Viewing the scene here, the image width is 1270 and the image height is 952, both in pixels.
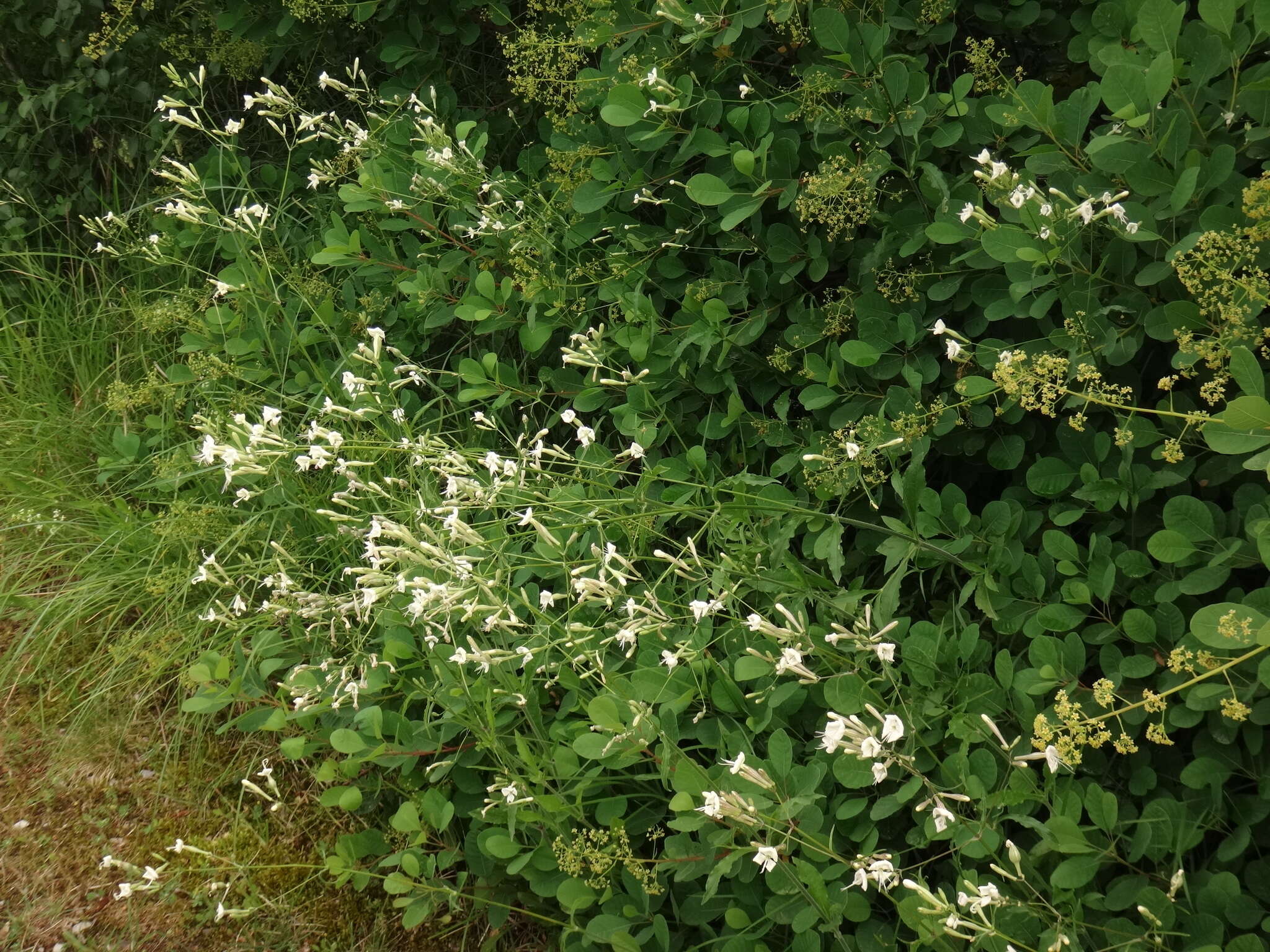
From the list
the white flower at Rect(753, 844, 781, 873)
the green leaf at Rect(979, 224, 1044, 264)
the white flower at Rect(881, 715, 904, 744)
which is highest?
the green leaf at Rect(979, 224, 1044, 264)

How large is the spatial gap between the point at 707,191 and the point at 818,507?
78 cm

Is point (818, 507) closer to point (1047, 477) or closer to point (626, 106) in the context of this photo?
point (1047, 477)

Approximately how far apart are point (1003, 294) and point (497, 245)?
1.52 m

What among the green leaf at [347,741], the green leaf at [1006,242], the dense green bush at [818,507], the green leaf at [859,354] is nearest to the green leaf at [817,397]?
the dense green bush at [818,507]

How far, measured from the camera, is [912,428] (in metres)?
2.14

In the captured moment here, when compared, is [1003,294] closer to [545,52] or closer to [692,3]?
[692,3]

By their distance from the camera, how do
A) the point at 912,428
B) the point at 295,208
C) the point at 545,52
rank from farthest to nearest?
1. the point at 295,208
2. the point at 545,52
3. the point at 912,428

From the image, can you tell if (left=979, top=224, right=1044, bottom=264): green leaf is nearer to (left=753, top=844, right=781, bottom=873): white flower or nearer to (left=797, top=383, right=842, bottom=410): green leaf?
(left=797, top=383, right=842, bottom=410): green leaf

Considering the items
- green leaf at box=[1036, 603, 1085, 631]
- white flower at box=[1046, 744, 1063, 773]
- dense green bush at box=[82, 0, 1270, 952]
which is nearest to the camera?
white flower at box=[1046, 744, 1063, 773]

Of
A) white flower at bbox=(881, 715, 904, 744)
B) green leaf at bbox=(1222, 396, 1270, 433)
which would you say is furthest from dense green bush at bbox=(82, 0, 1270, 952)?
white flower at bbox=(881, 715, 904, 744)

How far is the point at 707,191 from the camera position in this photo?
8.04 feet

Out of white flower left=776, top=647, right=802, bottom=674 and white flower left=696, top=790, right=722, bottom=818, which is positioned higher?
white flower left=776, top=647, right=802, bottom=674

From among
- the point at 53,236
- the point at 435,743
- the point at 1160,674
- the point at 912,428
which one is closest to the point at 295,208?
the point at 53,236

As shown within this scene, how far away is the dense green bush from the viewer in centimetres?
176
